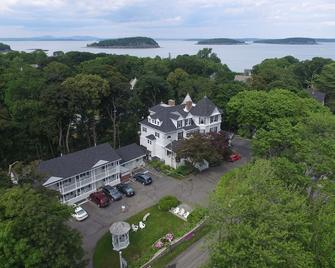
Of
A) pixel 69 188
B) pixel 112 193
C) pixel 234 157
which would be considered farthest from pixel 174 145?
pixel 69 188

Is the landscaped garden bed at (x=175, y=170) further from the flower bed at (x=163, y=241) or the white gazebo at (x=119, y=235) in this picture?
the white gazebo at (x=119, y=235)

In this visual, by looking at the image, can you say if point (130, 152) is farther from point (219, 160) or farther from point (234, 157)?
point (234, 157)

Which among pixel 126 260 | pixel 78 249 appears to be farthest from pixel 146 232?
pixel 78 249

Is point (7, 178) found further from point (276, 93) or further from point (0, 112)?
point (276, 93)

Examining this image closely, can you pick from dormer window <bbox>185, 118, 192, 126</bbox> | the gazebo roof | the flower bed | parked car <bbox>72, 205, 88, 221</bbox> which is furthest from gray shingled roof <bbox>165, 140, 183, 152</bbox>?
the gazebo roof

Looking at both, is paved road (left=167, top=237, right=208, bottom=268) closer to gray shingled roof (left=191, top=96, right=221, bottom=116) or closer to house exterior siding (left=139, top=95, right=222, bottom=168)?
house exterior siding (left=139, top=95, right=222, bottom=168)

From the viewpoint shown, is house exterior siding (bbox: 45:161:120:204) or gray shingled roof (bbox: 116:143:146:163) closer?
house exterior siding (bbox: 45:161:120:204)
